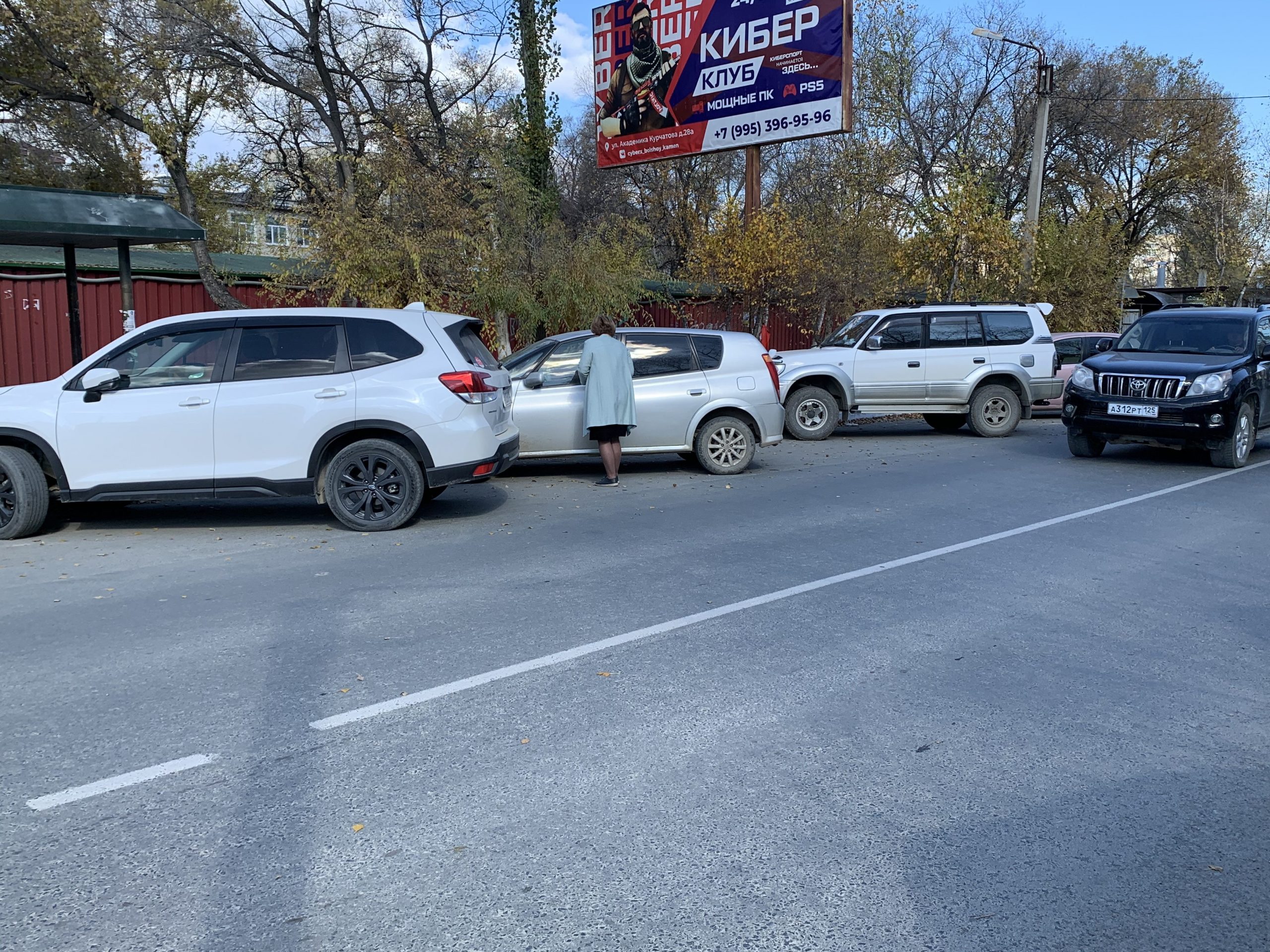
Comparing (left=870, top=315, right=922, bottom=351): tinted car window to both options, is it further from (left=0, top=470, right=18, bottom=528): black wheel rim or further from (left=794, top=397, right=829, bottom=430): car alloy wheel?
(left=0, top=470, right=18, bottom=528): black wheel rim

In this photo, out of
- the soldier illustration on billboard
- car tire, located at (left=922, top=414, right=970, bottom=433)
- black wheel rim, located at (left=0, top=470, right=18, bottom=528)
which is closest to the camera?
black wheel rim, located at (left=0, top=470, right=18, bottom=528)

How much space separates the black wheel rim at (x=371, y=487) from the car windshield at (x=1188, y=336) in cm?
1001

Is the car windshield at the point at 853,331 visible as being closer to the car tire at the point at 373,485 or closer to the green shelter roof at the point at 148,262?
the green shelter roof at the point at 148,262

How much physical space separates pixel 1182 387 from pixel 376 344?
9267mm

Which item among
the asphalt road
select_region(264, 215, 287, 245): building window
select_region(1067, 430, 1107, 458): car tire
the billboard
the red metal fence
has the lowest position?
the asphalt road

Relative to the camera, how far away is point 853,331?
55.2 feet

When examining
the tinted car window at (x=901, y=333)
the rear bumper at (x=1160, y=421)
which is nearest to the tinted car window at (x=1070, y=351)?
the tinted car window at (x=901, y=333)

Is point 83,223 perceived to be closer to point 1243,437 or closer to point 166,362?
point 166,362

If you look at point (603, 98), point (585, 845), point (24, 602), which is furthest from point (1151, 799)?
point (603, 98)

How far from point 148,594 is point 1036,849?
5.67m

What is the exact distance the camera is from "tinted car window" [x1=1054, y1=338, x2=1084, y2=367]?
67.8 feet

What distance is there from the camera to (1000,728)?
4.51 metres

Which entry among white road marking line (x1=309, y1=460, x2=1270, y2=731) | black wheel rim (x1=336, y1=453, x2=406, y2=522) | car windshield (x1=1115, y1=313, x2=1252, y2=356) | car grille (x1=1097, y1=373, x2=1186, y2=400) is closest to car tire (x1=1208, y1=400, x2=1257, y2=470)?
car grille (x1=1097, y1=373, x2=1186, y2=400)

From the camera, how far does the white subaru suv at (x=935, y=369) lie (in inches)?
643
